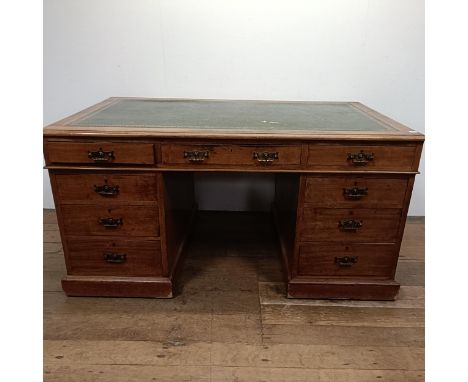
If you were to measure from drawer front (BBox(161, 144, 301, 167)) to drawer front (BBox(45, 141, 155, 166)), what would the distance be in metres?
0.09

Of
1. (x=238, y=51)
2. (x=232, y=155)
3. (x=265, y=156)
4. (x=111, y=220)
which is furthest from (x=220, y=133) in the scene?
A: (x=238, y=51)

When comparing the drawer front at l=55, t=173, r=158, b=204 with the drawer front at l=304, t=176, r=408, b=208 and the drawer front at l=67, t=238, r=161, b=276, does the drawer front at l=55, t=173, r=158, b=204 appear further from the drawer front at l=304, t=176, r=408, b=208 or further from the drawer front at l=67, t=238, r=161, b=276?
the drawer front at l=304, t=176, r=408, b=208

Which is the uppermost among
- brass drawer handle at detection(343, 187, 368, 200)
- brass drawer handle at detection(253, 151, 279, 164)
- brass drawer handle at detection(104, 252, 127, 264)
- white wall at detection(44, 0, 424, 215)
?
white wall at detection(44, 0, 424, 215)

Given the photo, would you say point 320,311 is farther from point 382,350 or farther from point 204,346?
point 204,346

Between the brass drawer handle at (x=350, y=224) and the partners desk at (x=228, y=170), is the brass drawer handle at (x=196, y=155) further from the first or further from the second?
the brass drawer handle at (x=350, y=224)

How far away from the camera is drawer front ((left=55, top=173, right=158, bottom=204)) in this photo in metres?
1.64

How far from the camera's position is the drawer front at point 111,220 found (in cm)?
169

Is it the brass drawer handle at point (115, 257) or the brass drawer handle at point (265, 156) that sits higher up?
the brass drawer handle at point (265, 156)

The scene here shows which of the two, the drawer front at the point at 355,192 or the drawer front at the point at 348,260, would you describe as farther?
the drawer front at the point at 348,260

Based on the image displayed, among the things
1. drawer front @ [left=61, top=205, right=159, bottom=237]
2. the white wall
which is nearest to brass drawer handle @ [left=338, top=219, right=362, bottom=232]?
drawer front @ [left=61, top=205, right=159, bottom=237]

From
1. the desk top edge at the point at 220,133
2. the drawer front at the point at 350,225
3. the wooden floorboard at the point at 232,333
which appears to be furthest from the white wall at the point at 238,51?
the wooden floorboard at the point at 232,333

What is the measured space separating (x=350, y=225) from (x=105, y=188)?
109 cm

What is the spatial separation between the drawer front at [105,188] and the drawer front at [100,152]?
71 mm

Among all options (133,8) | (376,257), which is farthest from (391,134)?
(133,8)
